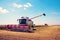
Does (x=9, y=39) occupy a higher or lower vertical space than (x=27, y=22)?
lower

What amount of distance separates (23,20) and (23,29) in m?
7.73

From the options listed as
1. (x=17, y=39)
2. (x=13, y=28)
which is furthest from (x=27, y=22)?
(x=17, y=39)

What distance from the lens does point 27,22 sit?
4272 cm

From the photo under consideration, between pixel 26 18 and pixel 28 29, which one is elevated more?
pixel 26 18

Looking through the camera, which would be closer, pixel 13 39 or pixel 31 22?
pixel 13 39

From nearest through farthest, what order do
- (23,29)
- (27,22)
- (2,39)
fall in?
1. (2,39)
2. (23,29)
3. (27,22)

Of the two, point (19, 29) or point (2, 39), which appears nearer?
point (2, 39)

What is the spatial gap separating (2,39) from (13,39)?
1.47 metres

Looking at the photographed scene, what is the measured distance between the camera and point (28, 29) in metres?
35.9

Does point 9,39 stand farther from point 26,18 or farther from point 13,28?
point 26,18

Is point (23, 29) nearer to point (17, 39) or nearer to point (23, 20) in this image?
point (23, 20)

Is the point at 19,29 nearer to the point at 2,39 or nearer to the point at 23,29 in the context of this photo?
the point at 23,29

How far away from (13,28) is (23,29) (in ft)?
11.2

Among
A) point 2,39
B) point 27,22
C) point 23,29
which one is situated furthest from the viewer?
point 27,22
